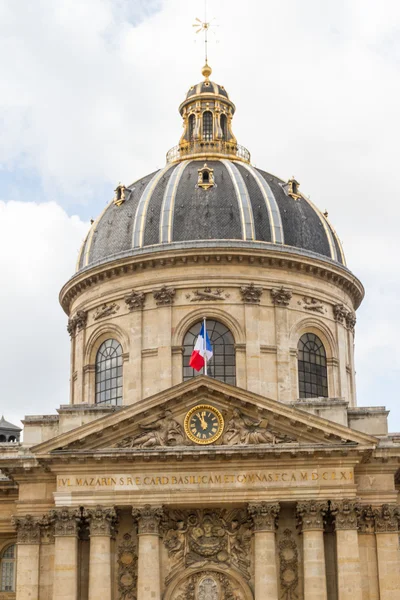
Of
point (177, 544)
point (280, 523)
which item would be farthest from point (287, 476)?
point (177, 544)

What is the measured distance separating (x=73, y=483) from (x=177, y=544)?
4.75 m

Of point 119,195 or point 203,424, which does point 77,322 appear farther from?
point 203,424

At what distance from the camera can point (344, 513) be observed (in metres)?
48.1

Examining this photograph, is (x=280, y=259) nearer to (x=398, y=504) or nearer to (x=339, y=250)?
(x=339, y=250)

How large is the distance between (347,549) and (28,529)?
41.1ft

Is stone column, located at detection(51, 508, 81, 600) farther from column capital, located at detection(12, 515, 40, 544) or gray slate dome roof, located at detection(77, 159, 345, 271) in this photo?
gray slate dome roof, located at detection(77, 159, 345, 271)

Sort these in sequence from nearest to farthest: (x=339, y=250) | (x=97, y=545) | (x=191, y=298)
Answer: (x=97, y=545) → (x=191, y=298) → (x=339, y=250)

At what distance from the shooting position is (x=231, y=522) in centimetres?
4956

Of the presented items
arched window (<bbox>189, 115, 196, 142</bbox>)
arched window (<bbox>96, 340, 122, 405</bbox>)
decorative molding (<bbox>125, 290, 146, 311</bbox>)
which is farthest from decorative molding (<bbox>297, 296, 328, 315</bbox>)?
arched window (<bbox>189, 115, 196, 142</bbox>)

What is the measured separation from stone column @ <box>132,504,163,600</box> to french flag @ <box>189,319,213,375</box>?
742 cm

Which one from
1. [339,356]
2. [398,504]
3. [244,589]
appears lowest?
[244,589]

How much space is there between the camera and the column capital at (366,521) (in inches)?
1945

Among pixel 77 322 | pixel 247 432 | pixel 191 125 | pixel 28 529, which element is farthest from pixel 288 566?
pixel 191 125

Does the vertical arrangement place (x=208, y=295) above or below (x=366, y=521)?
above
